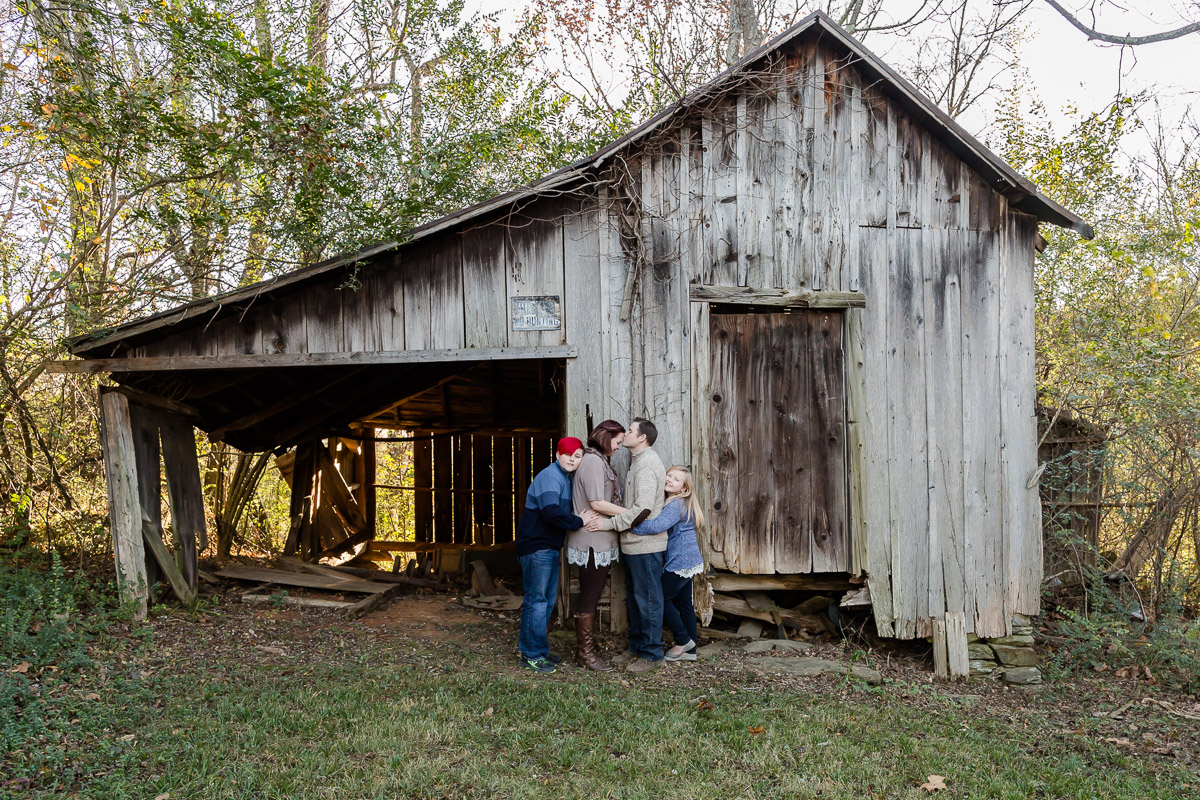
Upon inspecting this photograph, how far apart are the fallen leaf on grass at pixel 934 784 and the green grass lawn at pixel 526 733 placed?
0.05m

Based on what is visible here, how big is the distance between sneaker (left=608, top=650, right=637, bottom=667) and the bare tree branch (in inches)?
272

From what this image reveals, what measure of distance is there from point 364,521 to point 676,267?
8312 millimetres

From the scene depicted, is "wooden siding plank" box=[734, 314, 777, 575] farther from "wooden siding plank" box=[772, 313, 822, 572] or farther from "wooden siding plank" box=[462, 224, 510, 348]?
"wooden siding plank" box=[462, 224, 510, 348]

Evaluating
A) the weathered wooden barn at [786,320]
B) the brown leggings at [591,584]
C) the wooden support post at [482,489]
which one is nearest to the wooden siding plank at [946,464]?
the weathered wooden barn at [786,320]

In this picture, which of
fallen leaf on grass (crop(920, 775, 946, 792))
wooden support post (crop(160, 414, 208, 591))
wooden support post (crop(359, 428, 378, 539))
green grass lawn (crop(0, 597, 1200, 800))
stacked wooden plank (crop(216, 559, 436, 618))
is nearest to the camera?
green grass lawn (crop(0, 597, 1200, 800))

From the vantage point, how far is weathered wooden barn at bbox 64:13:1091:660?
700 cm

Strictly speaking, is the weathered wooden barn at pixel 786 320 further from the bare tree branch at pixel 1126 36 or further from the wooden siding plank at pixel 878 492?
the bare tree branch at pixel 1126 36

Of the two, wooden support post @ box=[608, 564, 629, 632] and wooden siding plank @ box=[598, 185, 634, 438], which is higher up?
wooden siding plank @ box=[598, 185, 634, 438]

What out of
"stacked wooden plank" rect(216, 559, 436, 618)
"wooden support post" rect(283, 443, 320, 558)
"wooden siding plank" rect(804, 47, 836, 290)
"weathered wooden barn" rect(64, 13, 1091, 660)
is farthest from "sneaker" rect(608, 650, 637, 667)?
"wooden support post" rect(283, 443, 320, 558)

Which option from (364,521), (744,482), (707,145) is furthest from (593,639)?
(364,521)

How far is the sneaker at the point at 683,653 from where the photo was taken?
665 centimetres

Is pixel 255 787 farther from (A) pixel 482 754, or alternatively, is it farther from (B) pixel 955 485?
(B) pixel 955 485

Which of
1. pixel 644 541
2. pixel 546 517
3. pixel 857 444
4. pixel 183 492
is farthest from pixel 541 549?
pixel 183 492

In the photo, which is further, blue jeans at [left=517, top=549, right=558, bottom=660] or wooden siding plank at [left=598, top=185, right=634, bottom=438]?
wooden siding plank at [left=598, top=185, right=634, bottom=438]
